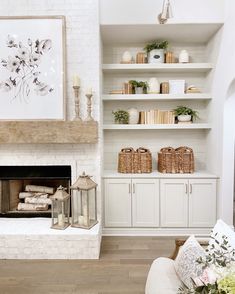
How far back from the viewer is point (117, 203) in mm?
4102

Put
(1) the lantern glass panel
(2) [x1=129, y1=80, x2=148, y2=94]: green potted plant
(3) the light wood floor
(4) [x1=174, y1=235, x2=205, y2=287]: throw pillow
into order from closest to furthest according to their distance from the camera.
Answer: (4) [x1=174, y1=235, x2=205, y2=287]: throw pillow → (3) the light wood floor → (1) the lantern glass panel → (2) [x1=129, y1=80, x2=148, y2=94]: green potted plant

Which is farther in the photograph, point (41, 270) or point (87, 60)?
point (87, 60)

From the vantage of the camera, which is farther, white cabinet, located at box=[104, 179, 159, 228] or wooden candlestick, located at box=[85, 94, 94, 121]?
white cabinet, located at box=[104, 179, 159, 228]

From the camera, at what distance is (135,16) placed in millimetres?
3754

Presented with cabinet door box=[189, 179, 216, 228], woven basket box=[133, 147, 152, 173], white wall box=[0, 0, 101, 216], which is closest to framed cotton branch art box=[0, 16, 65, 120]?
white wall box=[0, 0, 101, 216]

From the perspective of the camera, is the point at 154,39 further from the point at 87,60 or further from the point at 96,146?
the point at 96,146

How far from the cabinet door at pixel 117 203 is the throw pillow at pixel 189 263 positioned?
1918 millimetres

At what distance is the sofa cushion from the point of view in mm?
1989

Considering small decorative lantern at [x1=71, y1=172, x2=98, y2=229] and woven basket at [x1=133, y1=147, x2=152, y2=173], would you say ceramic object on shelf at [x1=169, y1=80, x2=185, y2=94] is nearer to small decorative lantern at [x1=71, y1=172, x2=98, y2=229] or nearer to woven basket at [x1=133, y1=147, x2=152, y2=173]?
woven basket at [x1=133, y1=147, x2=152, y2=173]

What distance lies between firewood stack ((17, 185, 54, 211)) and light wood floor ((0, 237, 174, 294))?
31.5 inches

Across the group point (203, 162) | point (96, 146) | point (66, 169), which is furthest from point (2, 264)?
point (203, 162)

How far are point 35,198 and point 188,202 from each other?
82.3 inches

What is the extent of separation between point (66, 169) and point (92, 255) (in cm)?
114

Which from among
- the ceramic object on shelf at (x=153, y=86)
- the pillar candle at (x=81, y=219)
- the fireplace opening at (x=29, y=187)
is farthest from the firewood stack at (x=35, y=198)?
the ceramic object on shelf at (x=153, y=86)
